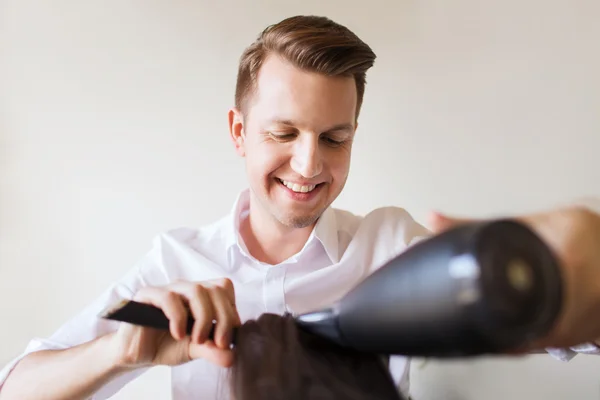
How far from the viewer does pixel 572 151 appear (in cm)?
96

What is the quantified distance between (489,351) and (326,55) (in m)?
0.61

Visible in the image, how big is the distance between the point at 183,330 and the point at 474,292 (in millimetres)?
349

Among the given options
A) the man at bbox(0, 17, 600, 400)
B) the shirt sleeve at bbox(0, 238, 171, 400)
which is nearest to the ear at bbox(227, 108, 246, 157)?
the man at bbox(0, 17, 600, 400)

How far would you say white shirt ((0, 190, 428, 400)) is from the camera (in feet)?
2.76

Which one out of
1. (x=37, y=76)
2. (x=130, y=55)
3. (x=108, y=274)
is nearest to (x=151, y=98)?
(x=130, y=55)

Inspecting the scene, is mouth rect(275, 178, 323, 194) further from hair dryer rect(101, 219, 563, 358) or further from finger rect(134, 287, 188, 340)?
hair dryer rect(101, 219, 563, 358)

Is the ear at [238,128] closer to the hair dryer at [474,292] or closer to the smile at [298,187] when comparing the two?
the smile at [298,187]

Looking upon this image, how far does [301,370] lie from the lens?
416mm

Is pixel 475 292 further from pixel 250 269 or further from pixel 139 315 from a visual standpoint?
pixel 250 269

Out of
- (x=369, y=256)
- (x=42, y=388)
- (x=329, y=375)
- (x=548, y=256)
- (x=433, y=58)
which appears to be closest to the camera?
(x=548, y=256)

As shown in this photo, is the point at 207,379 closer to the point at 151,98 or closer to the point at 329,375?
the point at 329,375

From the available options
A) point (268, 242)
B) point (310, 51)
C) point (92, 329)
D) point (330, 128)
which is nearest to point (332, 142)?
point (330, 128)

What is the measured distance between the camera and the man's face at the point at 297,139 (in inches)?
30.8

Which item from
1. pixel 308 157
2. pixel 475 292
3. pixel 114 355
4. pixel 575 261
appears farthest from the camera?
pixel 308 157
